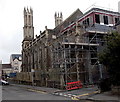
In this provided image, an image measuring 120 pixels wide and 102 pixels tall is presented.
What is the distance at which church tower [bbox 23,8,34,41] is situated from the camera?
5034 centimetres

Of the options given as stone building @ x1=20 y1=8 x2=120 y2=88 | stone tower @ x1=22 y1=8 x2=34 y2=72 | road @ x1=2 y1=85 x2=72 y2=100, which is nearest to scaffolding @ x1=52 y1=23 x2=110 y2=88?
stone building @ x1=20 y1=8 x2=120 y2=88

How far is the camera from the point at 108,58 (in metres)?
13.1

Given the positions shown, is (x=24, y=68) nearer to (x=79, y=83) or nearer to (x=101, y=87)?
(x=79, y=83)

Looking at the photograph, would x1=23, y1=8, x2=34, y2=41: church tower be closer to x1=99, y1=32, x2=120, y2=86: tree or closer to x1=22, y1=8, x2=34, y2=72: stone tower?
x1=22, y1=8, x2=34, y2=72: stone tower

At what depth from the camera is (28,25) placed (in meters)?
50.9

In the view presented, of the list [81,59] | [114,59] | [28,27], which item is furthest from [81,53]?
[28,27]

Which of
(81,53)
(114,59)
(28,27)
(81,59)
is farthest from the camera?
(28,27)

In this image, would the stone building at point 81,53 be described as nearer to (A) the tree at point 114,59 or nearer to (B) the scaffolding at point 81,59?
(B) the scaffolding at point 81,59

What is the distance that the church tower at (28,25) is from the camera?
50.3 m

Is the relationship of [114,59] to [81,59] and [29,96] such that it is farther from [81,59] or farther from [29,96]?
[81,59]

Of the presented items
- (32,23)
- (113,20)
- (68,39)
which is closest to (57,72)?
(68,39)

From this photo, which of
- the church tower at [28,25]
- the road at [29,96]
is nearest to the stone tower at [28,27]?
the church tower at [28,25]

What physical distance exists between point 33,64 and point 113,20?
22686mm

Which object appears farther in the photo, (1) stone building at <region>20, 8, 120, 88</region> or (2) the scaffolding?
(1) stone building at <region>20, 8, 120, 88</region>
